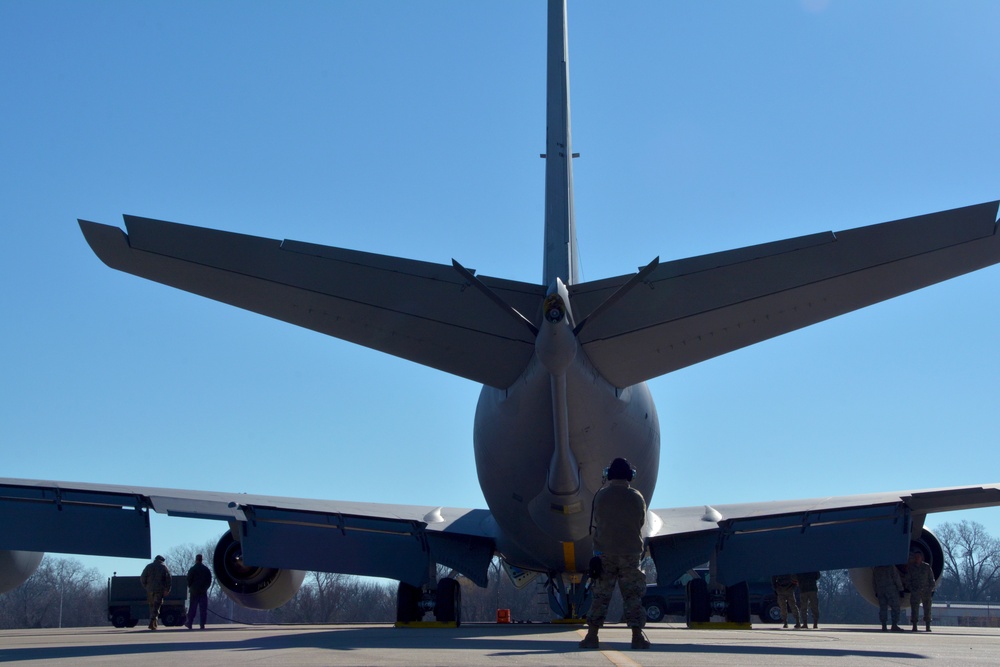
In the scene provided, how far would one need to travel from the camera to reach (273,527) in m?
12.9

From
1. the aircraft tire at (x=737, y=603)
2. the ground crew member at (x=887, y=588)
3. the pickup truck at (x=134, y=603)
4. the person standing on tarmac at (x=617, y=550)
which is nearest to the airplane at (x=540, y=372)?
the aircraft tire at (x=737, y=603)

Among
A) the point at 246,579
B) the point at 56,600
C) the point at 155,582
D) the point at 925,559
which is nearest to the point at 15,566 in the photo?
the point at 155,582

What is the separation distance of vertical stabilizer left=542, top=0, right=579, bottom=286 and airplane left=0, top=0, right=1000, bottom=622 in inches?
1.2

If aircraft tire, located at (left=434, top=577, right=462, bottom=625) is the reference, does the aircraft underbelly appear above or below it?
above

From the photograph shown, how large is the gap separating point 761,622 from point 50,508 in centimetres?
2504

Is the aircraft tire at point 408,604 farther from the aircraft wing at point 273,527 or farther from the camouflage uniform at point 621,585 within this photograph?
the camouflage uniform at point 621,585

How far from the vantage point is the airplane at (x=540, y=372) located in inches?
311

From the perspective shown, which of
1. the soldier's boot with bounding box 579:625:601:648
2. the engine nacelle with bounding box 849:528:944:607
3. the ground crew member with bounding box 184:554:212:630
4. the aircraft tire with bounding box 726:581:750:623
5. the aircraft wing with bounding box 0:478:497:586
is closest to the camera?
the soldier's boot with bounding box 579:625:601:648

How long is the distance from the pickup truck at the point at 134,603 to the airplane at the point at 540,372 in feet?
20.0

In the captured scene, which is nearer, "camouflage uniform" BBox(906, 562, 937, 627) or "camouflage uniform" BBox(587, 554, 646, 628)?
"camouflage uniform" BBox(587, 554, 646, 628)

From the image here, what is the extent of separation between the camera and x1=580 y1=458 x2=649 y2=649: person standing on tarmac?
7.55m

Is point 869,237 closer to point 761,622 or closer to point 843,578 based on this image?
point 761,622

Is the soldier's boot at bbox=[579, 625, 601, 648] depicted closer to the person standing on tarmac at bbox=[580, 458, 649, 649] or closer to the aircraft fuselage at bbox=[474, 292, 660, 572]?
the person standing on tarmac at bbox=[580, 458, 649, 649]

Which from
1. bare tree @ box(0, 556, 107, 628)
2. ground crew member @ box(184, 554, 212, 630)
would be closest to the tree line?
bare tree @ box(0, 556, 107, 628)
